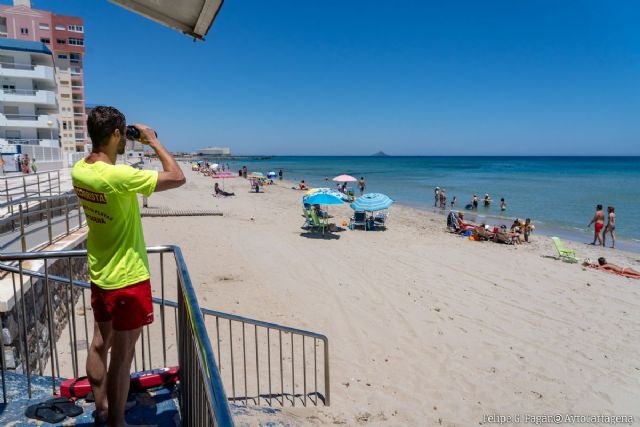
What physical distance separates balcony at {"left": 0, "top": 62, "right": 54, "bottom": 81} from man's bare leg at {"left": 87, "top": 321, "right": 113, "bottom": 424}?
141 feet

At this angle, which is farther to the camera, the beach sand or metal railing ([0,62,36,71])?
metal railing ([0,62,36,71])

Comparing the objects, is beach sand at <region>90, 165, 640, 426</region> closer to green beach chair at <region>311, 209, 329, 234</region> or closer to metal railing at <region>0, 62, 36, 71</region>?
green beach chair at <region>311, 209, 329, 234</region>

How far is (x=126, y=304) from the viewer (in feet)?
7.09

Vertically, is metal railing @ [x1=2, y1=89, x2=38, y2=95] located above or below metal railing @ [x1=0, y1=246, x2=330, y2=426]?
above

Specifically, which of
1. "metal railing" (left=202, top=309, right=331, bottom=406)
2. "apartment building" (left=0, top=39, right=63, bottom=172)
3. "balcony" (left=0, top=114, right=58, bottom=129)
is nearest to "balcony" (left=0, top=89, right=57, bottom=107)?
"apartment building" (left=0, top=39, right=63, bottom=172)

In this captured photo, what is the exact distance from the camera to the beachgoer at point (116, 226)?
2.04 m

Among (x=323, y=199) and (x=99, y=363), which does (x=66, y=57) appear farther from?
(x=99, y=363)

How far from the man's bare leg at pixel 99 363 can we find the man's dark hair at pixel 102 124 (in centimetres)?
105

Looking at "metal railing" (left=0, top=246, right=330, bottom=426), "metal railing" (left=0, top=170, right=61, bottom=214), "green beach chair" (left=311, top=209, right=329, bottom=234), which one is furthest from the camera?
"green beach chair" (left=311, top=209, right=329, bottom=234)

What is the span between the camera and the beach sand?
5395 mm

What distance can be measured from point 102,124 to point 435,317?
7063mm

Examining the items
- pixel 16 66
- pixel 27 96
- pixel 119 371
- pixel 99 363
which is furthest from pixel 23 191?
pixel 16 66

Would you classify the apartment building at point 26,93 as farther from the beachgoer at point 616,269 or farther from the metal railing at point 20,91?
the beachgoer at point 616,269

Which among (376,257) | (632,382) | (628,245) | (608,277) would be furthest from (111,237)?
(628,245)
